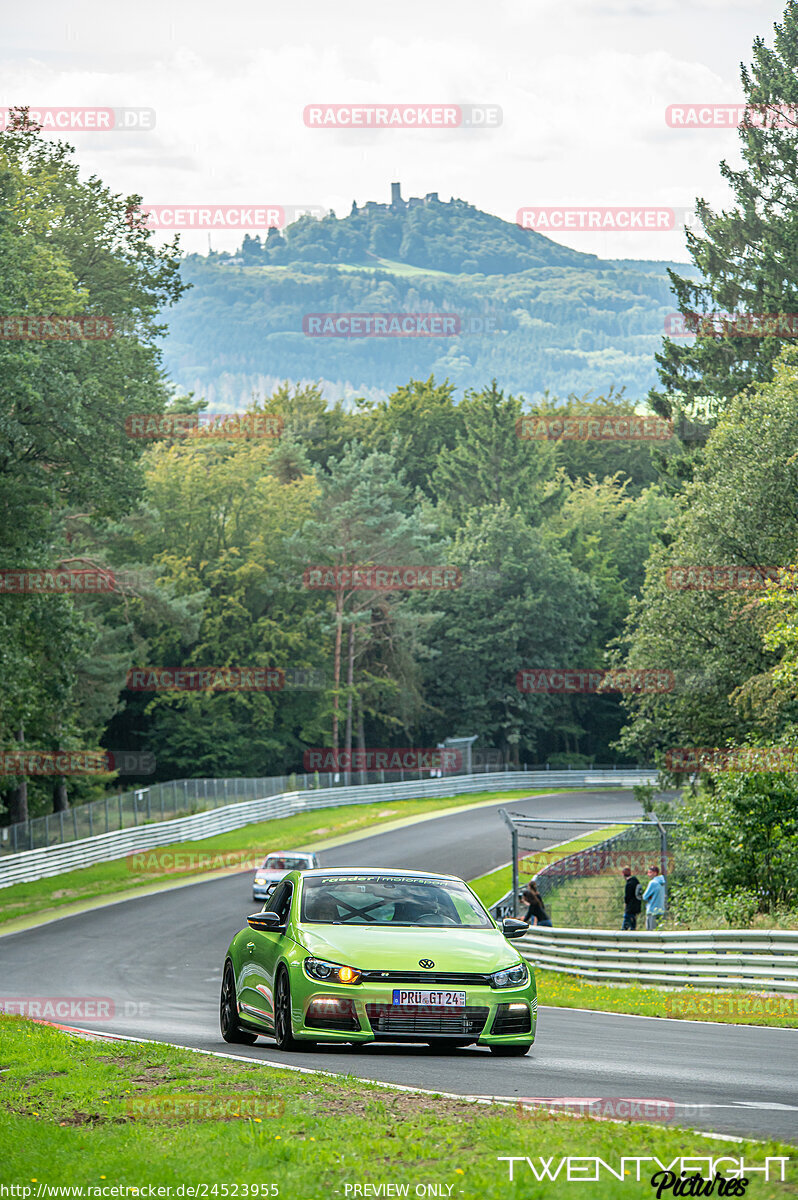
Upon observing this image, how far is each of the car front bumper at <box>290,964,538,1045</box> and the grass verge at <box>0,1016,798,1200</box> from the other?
122 cm

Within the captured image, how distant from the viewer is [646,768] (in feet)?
275

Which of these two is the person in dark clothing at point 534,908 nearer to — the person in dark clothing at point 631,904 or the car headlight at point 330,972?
the person in dark clothing at point 631,904

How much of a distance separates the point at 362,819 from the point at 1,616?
2726cm

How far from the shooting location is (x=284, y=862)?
124 feet

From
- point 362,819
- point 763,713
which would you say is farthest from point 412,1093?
point 362,819

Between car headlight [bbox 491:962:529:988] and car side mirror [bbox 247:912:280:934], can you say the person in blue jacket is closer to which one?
car side mirror [bbox 247:912:280:934]

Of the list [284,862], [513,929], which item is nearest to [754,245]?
[284,862]

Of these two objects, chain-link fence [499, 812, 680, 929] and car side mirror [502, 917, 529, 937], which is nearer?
car side mirror [502, 917, 529, 937]

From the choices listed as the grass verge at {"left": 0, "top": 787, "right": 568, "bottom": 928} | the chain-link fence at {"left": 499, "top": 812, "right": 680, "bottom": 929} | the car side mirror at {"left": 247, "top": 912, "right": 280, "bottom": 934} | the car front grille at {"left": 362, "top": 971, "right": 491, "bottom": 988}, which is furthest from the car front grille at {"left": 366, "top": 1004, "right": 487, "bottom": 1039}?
the grass verge at {"left": 0, "top": 787, "right": 568, "bottom": 928}

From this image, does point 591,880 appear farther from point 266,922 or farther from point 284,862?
point 266,922

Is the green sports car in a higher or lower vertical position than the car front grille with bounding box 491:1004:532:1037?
higher

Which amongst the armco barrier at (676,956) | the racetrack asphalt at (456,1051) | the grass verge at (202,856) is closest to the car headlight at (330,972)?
the racetrack asphalt at (456,1051)

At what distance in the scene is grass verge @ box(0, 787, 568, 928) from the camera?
39562 millimetres

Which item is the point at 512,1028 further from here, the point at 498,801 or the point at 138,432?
the point at 498,801
